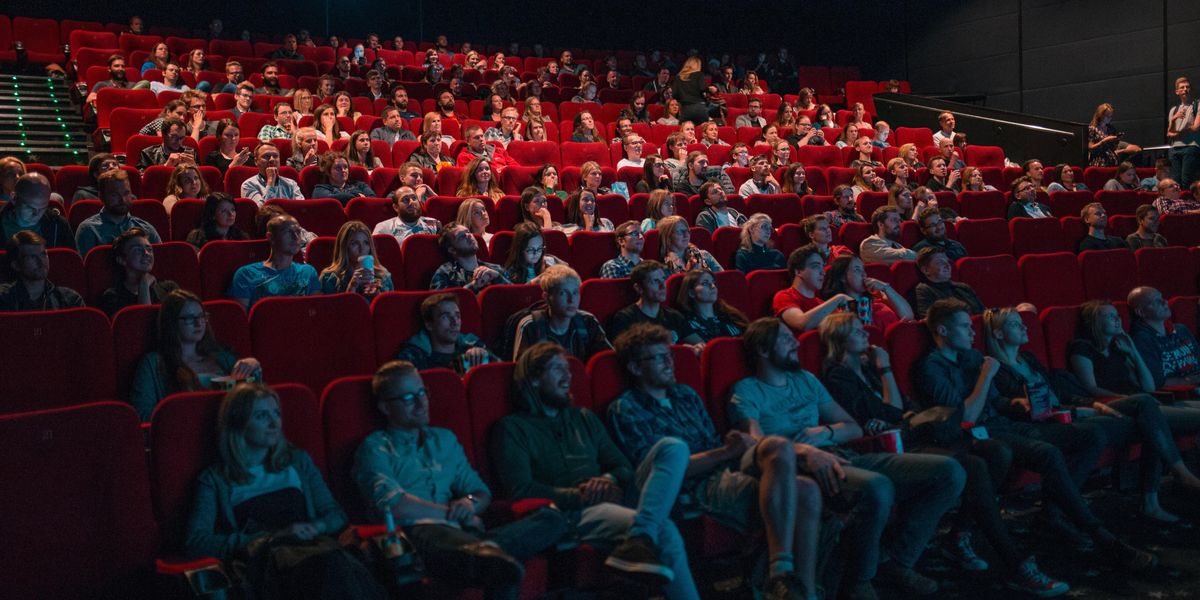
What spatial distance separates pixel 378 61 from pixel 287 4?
1.69m

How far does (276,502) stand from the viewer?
52.5 inches

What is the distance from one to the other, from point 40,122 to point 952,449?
376 centimetres

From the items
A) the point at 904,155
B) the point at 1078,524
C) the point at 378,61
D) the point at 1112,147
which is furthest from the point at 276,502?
the point at 1112,147

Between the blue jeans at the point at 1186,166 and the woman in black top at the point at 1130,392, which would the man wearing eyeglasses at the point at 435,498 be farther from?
the blue jeans at the point at 1186,166

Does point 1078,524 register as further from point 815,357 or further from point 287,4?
point 287,4

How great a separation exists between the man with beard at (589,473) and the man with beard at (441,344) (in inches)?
11.2

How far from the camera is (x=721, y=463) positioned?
1.63m

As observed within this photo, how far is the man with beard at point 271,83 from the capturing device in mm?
4441

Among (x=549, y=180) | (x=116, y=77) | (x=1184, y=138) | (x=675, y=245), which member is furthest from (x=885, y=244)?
(x=116, y=77)

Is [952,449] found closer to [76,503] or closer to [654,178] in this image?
[76,503]

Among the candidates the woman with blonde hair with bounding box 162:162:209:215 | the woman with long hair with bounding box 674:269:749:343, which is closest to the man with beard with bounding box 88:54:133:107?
the woman with blonde hair with bounding box 162:162:209:215

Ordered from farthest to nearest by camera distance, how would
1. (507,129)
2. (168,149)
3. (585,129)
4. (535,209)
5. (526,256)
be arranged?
(585,129) < (507,129) < (168,149) < (535,209) < (526,256)

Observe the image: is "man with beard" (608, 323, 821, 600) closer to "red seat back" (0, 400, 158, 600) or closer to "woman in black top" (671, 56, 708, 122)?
"red seat back" (0, 400, 158, 600)

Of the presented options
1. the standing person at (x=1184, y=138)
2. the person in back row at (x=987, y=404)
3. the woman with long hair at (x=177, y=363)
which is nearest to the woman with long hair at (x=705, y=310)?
the person in back row at (x=987, y=404)
